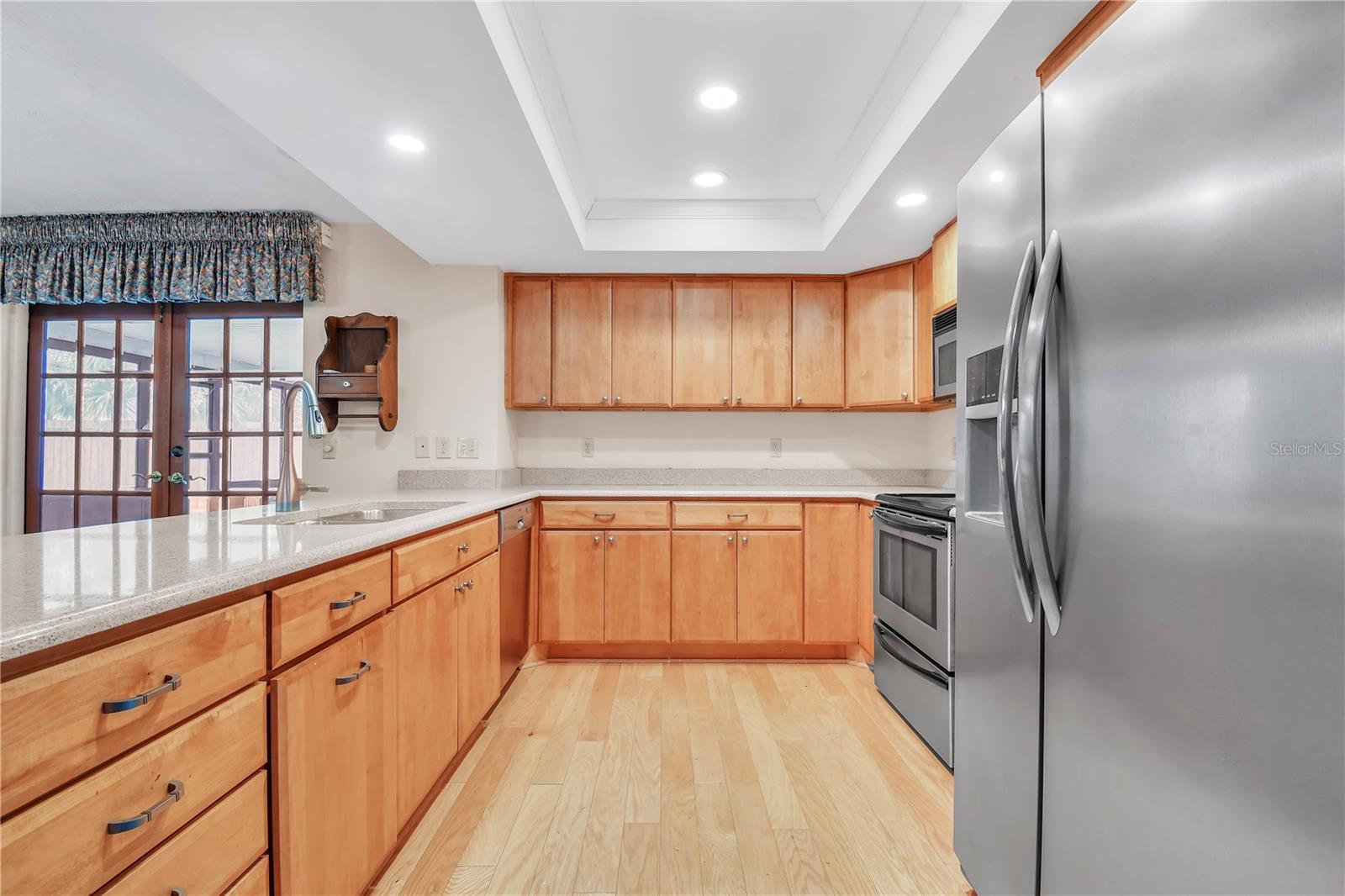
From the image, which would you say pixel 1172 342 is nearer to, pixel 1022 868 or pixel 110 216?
pixel 1022 868

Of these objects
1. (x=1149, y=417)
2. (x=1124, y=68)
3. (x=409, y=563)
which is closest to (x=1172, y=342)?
Result: (x=1149, y=417)

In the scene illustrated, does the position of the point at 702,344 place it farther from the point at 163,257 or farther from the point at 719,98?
the point at 163,257

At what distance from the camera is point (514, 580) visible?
2.81 m

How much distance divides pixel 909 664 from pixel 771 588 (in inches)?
34.2

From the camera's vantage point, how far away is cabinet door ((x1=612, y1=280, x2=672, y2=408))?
11.5 feet

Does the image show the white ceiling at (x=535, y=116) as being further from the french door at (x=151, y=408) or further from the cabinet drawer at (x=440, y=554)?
the cabinet drawer at (x=440, y=554)

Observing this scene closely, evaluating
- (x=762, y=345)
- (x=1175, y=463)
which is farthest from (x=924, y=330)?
(x=1175, y=463)

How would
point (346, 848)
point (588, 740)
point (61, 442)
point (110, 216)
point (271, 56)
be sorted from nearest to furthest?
point (346, 848), point (271, 56), point (588, 740), point (110, 216), point (61, 442)

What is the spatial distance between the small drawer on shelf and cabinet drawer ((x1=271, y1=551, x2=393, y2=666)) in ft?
6.67

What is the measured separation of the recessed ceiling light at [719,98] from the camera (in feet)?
6.94

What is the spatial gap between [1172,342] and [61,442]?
16.5 feet

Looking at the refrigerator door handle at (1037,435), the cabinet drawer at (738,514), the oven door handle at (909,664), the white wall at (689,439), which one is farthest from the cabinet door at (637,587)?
the refrigerator door handle at (1037,435)

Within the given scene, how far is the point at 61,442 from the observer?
3.51 m

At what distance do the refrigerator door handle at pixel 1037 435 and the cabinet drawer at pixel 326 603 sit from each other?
4.36 ft
